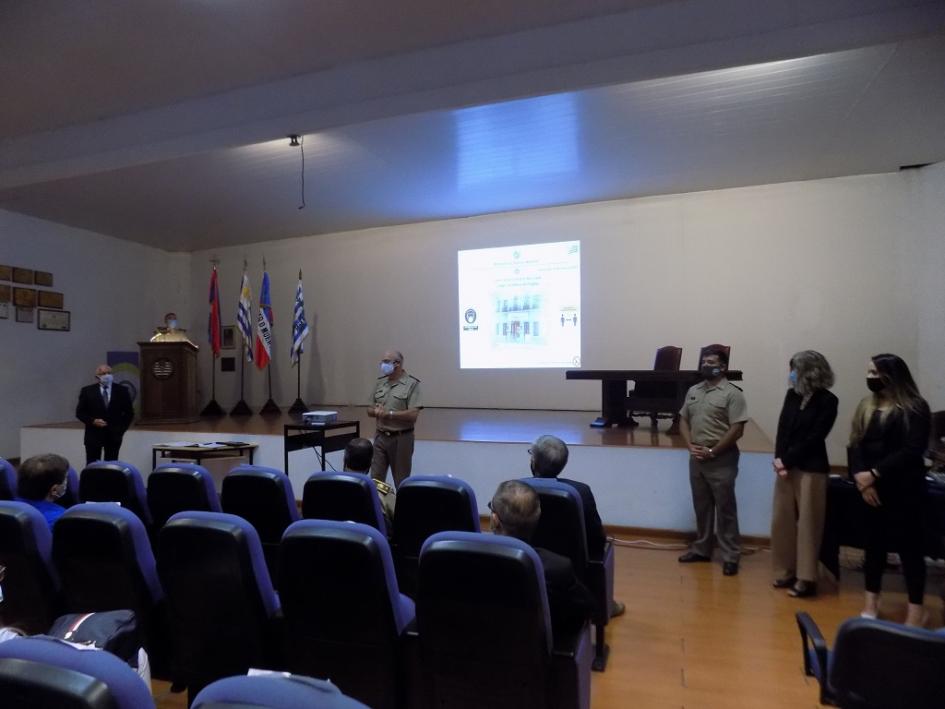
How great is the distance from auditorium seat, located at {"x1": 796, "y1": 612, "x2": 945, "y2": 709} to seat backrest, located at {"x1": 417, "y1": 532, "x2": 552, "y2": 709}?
2.25 ft

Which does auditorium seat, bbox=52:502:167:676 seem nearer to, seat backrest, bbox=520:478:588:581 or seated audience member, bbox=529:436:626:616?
seat backrest, bbox=520:478:588:581

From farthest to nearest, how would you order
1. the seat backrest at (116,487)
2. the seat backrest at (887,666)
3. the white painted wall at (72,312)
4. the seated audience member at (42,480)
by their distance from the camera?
the white painted wall at (72,312) → the seat backrest at (116,487) → the seated audience member at (42,480) → the seat backrest at (887,666)

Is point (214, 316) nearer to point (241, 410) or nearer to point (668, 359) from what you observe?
point (241, 410)

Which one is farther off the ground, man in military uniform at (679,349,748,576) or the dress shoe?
man in military uniform at (679,349,748,576)

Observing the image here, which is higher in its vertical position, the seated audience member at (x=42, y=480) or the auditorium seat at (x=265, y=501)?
the seated audience member at (x=42, y=480)

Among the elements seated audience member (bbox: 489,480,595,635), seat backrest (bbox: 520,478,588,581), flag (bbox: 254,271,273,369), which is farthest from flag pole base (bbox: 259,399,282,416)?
seated audience member (bbox: 489,480,595,635)

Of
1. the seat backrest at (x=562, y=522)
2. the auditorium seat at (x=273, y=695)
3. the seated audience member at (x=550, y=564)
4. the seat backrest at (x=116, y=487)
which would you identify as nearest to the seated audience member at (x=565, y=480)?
the seat backrest at (x=562, y=522)

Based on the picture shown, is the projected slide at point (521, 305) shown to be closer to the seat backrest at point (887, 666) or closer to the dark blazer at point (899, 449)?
the dark blazer at point (899, 449)

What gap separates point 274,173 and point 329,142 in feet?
4.28

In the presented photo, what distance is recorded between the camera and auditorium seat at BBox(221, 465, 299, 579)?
2.70 meters

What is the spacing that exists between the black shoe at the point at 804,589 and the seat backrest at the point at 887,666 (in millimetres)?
2503

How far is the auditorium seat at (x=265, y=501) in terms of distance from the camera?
2703 millimetres

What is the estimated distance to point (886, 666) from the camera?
1.13m

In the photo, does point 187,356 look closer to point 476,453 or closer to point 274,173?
point 274,173
